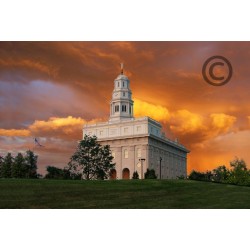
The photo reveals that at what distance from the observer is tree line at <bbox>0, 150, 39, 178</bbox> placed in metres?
67.7

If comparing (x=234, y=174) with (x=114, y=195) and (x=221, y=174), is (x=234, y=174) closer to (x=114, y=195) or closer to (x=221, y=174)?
(x=221, y=174)

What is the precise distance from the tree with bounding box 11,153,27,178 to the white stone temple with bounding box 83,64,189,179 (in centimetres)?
1825

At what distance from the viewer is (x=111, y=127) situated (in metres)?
84.2

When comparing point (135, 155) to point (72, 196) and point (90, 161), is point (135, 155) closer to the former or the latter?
point (90, 161)

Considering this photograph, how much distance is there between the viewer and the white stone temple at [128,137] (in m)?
80.4

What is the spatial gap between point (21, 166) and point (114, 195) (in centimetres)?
3807

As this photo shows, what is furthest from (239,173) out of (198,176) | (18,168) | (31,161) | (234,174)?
(18,168)

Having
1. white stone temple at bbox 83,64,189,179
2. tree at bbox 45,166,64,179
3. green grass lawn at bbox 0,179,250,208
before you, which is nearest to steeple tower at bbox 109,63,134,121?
white stone temple at bbox 83,64,189,179

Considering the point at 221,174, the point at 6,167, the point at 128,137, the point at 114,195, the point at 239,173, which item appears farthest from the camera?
the point at 221,174

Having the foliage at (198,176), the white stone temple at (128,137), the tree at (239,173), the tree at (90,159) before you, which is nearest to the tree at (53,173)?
the tree at (90,159)

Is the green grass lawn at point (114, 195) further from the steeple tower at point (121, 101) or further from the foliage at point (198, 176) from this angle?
the steeple tower at point (121, 101)

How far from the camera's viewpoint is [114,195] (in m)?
34.1

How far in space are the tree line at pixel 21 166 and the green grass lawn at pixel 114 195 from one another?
1200 inches

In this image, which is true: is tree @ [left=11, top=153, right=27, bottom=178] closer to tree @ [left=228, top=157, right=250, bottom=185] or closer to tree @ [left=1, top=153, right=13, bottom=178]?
tree @ [left=1, top=153, right=13, bottom=178]
